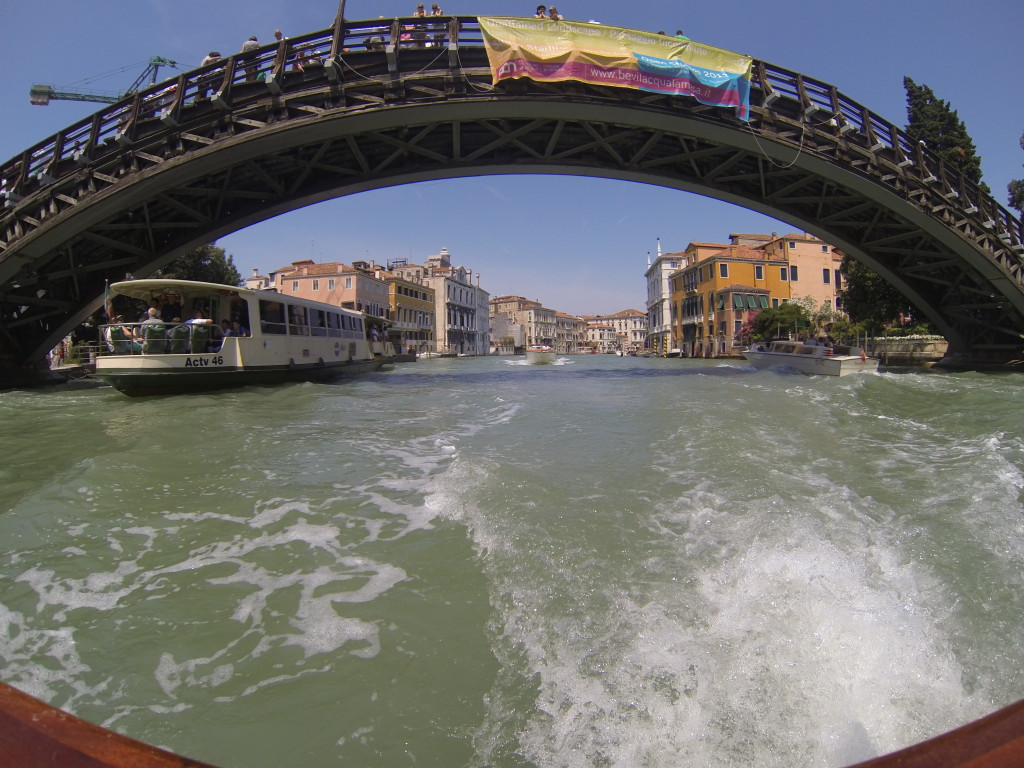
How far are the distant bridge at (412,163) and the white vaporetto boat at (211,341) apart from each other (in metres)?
2.48

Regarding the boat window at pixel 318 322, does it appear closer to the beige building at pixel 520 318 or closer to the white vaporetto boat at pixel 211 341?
the white vaporetto boat at pixel 211 341

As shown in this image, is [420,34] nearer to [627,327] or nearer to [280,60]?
[280,60]

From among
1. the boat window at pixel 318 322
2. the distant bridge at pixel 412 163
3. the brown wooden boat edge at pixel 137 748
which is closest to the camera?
the brown wooden boat edge at pixel 137 748

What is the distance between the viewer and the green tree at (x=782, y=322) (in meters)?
36.7

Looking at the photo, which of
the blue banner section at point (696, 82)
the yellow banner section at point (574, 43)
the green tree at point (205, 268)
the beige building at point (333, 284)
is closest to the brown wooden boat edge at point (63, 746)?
the yellow banner section at point (574, 43)

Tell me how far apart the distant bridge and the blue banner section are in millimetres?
366

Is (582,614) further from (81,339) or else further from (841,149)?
(81,339)

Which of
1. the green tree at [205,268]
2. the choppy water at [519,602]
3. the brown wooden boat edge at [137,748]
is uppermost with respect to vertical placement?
the green tree at [205,268]

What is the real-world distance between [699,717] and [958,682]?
107cm

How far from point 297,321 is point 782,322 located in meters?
35.5

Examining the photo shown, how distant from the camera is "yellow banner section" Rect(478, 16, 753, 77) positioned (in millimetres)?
12102

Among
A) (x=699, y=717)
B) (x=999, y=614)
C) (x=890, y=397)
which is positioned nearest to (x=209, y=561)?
(x=699, y=717)

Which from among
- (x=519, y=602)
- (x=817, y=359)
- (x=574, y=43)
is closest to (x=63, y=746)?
(x=519, y=602)

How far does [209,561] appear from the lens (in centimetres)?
287
